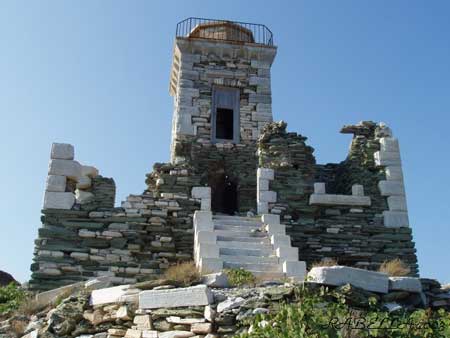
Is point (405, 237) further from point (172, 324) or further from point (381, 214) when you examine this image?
point (172, 324)

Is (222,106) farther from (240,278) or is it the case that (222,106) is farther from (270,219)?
(240,278)

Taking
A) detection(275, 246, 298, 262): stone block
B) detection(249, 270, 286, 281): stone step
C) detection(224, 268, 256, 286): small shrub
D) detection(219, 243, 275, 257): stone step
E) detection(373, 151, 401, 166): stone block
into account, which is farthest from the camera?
detection(373, 151, 401, 166): stone block

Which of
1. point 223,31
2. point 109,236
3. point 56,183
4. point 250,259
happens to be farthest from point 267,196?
point 223,31

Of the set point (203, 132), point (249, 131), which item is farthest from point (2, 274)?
point (249, 131)

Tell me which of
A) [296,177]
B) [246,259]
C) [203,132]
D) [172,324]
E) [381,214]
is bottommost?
[172,324]

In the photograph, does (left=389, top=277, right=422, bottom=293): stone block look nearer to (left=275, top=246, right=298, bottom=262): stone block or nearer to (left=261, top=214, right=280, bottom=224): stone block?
(left=275, top=246, right=298, bottom=262): stone block

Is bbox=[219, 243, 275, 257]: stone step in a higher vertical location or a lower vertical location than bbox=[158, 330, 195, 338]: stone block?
higher

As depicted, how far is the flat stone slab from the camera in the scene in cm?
663

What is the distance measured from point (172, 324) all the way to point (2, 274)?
9.89 meters

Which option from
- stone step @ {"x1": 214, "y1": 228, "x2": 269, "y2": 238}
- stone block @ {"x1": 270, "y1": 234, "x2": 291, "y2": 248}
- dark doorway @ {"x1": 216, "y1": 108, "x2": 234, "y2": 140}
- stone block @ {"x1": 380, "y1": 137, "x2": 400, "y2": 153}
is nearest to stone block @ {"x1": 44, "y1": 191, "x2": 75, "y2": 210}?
stone step @ {"x1": 214, "y1": 228, "x2": 269, "y2": 238}

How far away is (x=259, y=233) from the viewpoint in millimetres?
10352

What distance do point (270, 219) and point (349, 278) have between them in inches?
159

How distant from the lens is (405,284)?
23.5 ft

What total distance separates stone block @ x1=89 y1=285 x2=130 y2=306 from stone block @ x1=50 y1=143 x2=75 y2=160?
4.20m
